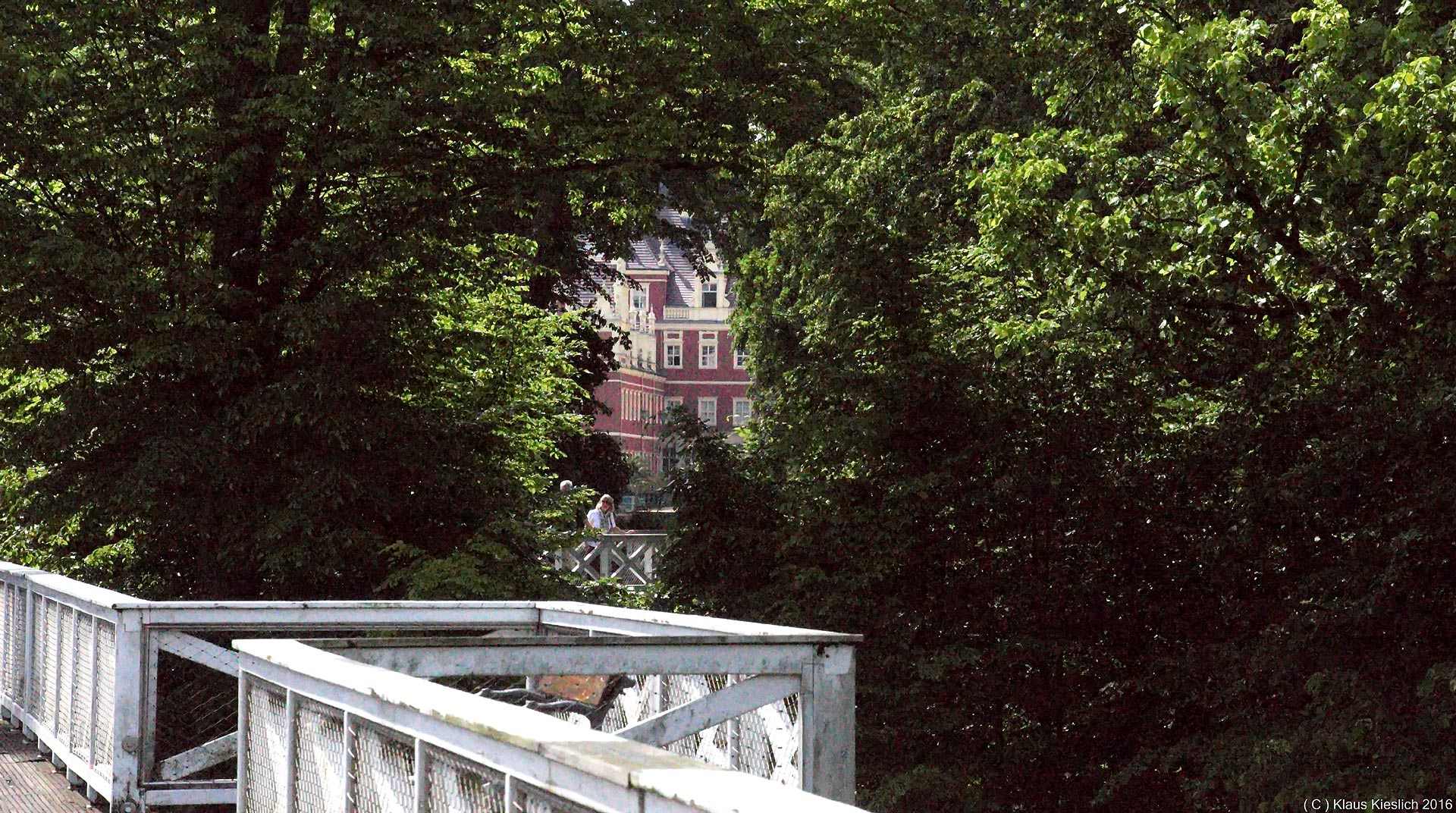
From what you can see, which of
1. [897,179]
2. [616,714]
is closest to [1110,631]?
[897,179]

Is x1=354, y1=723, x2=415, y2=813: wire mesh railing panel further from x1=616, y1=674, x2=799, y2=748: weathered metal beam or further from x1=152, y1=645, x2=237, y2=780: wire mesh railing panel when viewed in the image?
x1=152, y1=645, x2=237, y2=780: wire mesh railing panel

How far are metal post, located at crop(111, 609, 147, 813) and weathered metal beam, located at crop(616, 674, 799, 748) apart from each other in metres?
3.31

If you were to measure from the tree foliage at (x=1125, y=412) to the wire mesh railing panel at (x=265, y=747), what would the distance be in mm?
8274

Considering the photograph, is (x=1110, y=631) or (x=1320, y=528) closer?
(x=1320, y=528)

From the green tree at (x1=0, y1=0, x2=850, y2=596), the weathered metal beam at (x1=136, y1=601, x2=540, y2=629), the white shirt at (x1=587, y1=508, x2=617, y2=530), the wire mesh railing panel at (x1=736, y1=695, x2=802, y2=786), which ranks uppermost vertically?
the green tree at (x1=0, y1=0, x2=850, y2=596)

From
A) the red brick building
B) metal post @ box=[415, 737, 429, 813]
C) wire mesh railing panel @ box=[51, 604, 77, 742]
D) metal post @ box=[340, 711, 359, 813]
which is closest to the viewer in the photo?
metal post @ box=[415, 737, 429, 813]

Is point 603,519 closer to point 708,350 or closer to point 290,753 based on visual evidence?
point 290,753

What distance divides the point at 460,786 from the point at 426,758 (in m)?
0.24

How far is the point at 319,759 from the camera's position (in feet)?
17.1

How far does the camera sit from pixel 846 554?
1752 centimetres

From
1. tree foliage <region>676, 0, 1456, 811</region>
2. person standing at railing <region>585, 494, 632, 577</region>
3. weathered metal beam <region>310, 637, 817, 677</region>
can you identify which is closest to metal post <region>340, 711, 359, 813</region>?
weathered metal beam <region>310, 637, 817, 677</region>

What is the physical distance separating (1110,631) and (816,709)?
38.6ft

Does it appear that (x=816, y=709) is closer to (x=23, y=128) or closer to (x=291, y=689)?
(x=291, y=689)

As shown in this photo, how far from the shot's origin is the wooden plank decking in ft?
27.8
